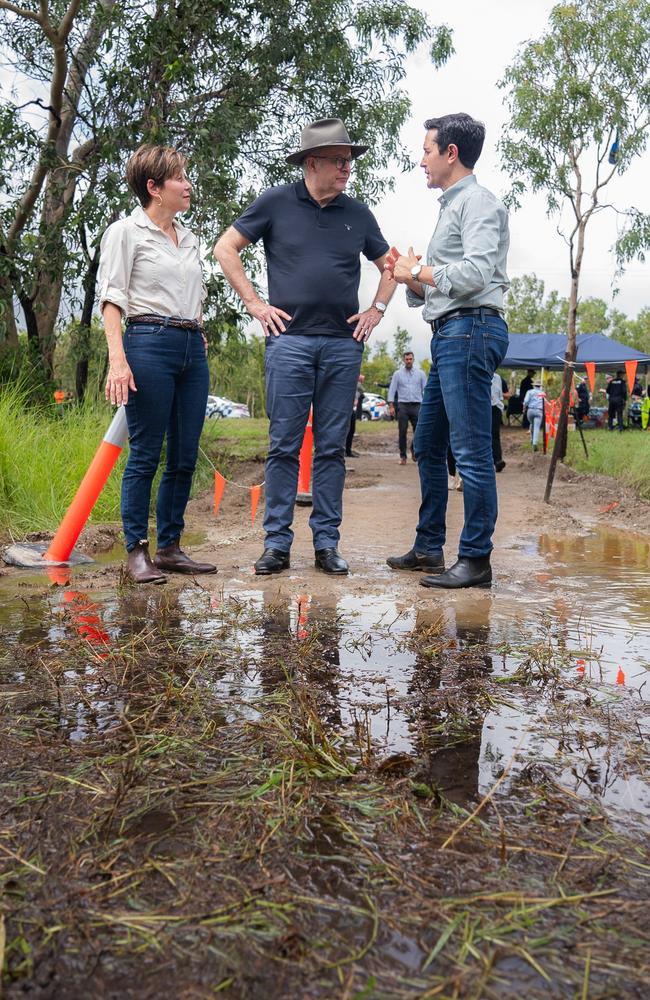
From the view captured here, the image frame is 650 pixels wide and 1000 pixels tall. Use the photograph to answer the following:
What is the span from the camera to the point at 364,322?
4812mm

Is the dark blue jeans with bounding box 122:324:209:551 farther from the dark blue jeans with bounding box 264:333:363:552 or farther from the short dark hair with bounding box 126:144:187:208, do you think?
the short dark hair with bounding box 126:144:187:208

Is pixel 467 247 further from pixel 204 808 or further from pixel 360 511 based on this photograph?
pixel 360 511

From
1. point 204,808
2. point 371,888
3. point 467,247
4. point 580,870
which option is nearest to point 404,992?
point 371,888

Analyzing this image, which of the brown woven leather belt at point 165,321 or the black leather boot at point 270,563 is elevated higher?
the brown woven leather belt at point 165,321

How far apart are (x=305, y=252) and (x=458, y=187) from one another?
2.72 ft

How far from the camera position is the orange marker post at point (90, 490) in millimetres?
4875

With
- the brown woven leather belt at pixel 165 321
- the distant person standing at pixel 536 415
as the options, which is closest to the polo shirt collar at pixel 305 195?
the brown woven leather belt at pixel 165 321

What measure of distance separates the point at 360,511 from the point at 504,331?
336 cm

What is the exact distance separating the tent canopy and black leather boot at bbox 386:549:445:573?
27832 mm

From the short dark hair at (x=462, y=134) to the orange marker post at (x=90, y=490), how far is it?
214cm

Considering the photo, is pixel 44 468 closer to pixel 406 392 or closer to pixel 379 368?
pixel 406 392

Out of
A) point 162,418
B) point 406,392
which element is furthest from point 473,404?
point 406,392

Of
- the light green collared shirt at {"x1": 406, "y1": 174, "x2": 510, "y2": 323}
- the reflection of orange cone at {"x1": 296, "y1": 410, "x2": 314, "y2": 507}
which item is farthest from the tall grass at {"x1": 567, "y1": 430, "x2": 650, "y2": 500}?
the light green collared shirt at {"x1": 406, "y1": 174, "x2": 510, "y2": 323}

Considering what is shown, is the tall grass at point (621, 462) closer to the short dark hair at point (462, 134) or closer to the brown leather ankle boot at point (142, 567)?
the short dark hair at point (462, 134)
